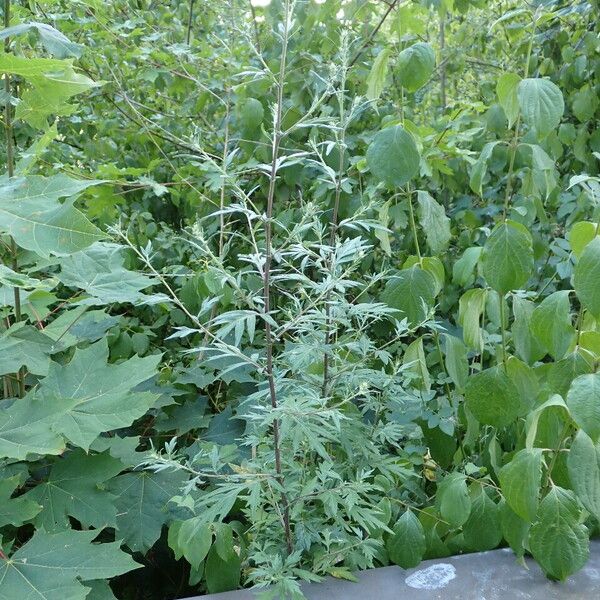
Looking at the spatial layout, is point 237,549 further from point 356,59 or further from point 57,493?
point 356,59

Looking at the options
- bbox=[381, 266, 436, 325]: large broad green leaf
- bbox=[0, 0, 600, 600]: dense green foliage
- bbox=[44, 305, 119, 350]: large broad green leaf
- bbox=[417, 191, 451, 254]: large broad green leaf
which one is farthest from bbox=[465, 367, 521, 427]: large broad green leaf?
bbox=[44, 305, 119, 350]: large broad green leaf

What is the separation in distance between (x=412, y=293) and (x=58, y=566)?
900mm

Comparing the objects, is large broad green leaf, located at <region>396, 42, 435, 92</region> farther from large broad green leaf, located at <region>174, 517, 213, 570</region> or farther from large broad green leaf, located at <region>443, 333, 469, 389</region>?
large broad green leaf, located at <region>174, 517, 213, 570</region>

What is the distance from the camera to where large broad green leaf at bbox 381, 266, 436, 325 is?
5.52ft

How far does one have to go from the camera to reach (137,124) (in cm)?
312

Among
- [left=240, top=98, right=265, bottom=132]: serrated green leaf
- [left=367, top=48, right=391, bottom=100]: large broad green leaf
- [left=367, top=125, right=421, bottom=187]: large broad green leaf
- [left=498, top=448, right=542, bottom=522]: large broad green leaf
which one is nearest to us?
[left=498, top=448, right=542, bottom=522]: large broad green leaf

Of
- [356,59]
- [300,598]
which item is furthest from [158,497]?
[356,59]

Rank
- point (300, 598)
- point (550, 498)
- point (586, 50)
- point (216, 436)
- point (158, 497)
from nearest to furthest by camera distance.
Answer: point (300, 598), point (550, 498), point (158, 497), point (216, 436), point (586, 50)

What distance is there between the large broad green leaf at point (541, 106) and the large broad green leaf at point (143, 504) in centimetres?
104

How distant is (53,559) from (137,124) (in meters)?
2.15

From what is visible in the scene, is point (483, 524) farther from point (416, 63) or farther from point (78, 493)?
point (416, 63)

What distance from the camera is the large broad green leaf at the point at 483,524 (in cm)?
159

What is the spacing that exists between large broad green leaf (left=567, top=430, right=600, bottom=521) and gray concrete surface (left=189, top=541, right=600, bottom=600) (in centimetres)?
25

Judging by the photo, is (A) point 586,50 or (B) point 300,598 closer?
(B) point 300,598
